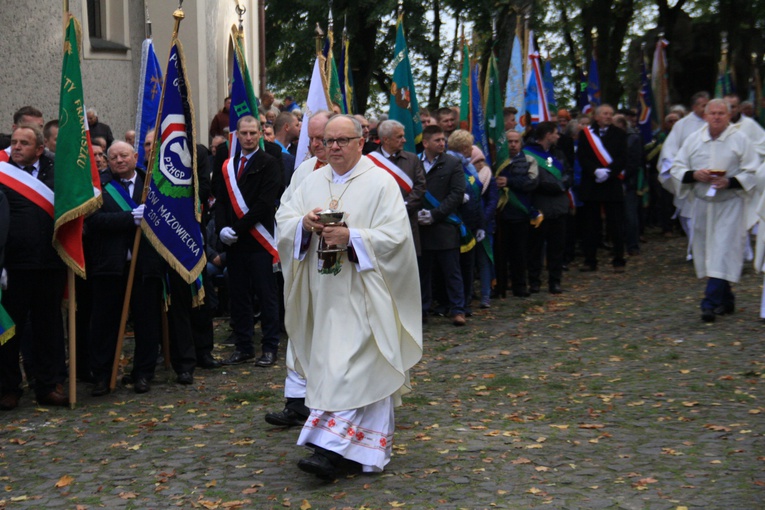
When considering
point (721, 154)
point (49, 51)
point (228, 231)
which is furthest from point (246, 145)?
point (49, 51)

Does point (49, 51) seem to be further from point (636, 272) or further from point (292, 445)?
point (292, 445)

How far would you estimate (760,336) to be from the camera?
11.4 meters

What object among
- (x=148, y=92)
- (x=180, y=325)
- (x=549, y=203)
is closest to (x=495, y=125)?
(x=549, y=203)

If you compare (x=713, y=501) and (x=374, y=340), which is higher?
(x=374, y=340)

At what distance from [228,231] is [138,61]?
10.5m

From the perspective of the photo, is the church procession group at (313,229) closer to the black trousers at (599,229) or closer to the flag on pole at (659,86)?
the black trousers at (599,229)

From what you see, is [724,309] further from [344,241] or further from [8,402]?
[8,402]

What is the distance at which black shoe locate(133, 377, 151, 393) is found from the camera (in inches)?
386

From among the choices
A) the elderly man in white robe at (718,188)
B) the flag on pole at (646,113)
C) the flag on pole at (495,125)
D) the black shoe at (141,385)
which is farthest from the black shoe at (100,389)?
the flag on pole at (646,113)

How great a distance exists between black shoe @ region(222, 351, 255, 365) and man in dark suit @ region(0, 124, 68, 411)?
6.11 feet

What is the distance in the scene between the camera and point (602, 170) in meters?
16.2

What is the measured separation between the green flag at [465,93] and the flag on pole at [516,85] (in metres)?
1.68

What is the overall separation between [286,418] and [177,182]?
2655 millimetres

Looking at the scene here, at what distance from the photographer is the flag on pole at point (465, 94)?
1532 centimetres
